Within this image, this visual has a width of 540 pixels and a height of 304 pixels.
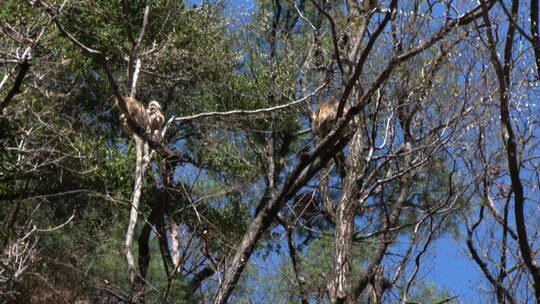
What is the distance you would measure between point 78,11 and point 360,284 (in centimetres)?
977

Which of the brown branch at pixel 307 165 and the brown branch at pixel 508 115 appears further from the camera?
the brown branch at pixel 307 165

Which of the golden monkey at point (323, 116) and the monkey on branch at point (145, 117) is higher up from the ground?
the golden monkey at point (323, 116)

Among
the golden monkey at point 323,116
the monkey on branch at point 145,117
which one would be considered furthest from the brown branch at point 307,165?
the golden monkey at point 323,116

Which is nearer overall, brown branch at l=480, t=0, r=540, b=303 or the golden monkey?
brown branch at l=480, t=0, r=540, b=303

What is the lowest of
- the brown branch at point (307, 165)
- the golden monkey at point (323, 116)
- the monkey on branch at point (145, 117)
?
the brown branch at point (307, 165)

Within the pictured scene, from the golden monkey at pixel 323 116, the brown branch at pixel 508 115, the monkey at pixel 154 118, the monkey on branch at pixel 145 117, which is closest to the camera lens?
the brown branch at pixel 508 115

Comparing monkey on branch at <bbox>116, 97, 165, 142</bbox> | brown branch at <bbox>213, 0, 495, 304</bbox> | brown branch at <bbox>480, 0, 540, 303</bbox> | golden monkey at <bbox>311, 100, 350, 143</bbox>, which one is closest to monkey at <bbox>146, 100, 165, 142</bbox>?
monkey on branch at <bbox>116, 97, 165, 142</bbox>

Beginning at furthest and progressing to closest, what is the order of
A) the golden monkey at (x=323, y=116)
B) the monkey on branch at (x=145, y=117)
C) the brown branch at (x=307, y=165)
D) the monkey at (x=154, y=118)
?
the monkey at (x=154, y=118) → the golden monkey at (x=323, y=116) → the monkey on branch at (x=145, y=117) → the brown branch at (x=307, y=165)

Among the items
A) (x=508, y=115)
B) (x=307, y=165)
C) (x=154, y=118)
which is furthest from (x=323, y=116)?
(x=508, y=115)

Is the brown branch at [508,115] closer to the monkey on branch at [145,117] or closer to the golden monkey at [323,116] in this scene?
the golden monkey at [323,116]

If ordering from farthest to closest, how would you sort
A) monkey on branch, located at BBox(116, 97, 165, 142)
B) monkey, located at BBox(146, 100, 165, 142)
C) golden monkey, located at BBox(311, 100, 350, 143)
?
1. monkey, located at BBox(146, 100, 165, 142)
2. golden monkey, located at BBox(311, 100, 350, 143)
3. monkey on branch, located at BBox(116, 97, 165, 142)

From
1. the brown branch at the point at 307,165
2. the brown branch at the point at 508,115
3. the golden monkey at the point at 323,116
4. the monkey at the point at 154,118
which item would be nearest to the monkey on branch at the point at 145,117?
the monkey at the point at 154,118

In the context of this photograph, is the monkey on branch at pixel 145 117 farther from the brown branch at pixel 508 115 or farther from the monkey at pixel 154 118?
the brown branch at pixel 508 115

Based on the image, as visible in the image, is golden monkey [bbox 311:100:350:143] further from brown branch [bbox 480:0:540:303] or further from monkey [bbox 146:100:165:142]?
brown branch [bbox 480:0:540:303]
